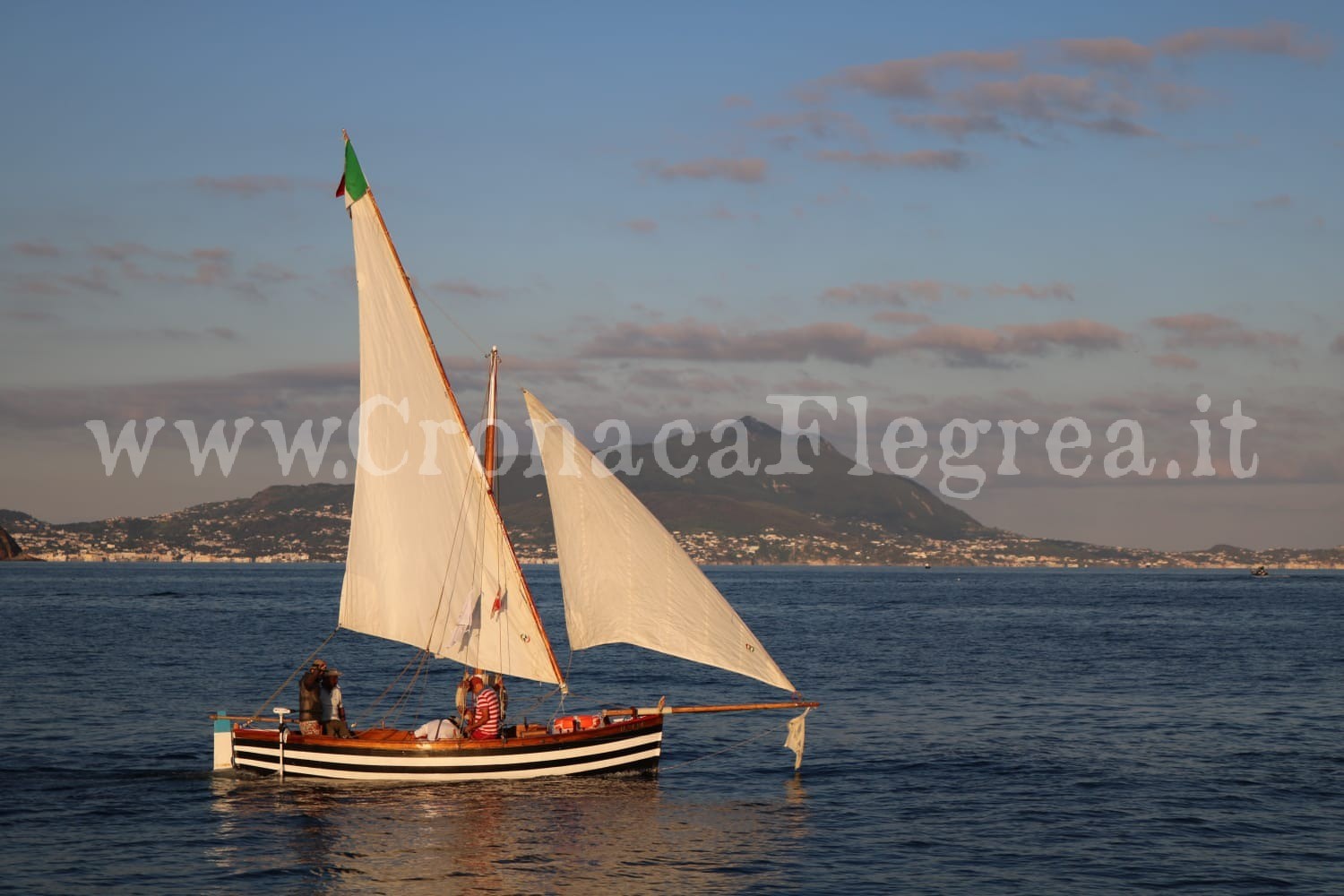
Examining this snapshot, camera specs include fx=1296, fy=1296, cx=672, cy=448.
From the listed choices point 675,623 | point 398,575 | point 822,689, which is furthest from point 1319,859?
point 822,689

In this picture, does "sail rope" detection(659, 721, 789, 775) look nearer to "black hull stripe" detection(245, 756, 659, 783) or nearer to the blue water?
the blue water

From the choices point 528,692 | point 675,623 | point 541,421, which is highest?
point 541,421

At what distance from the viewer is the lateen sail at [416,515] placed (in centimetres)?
3453

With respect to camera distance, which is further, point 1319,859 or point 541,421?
point 541,421

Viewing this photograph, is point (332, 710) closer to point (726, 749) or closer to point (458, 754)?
point (458, 754)

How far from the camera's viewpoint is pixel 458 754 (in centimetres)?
3294

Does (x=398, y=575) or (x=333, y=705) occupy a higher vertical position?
(x=398, y=575)

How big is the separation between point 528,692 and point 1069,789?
31266 mm

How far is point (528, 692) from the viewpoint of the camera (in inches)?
2415

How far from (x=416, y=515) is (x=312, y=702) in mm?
5589

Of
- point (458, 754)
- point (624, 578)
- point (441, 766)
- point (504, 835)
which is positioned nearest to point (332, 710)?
point (441, 766)

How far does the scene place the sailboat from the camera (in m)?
33.3

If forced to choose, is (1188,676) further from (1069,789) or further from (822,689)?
(1069,789)

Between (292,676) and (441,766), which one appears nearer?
(441,766)
